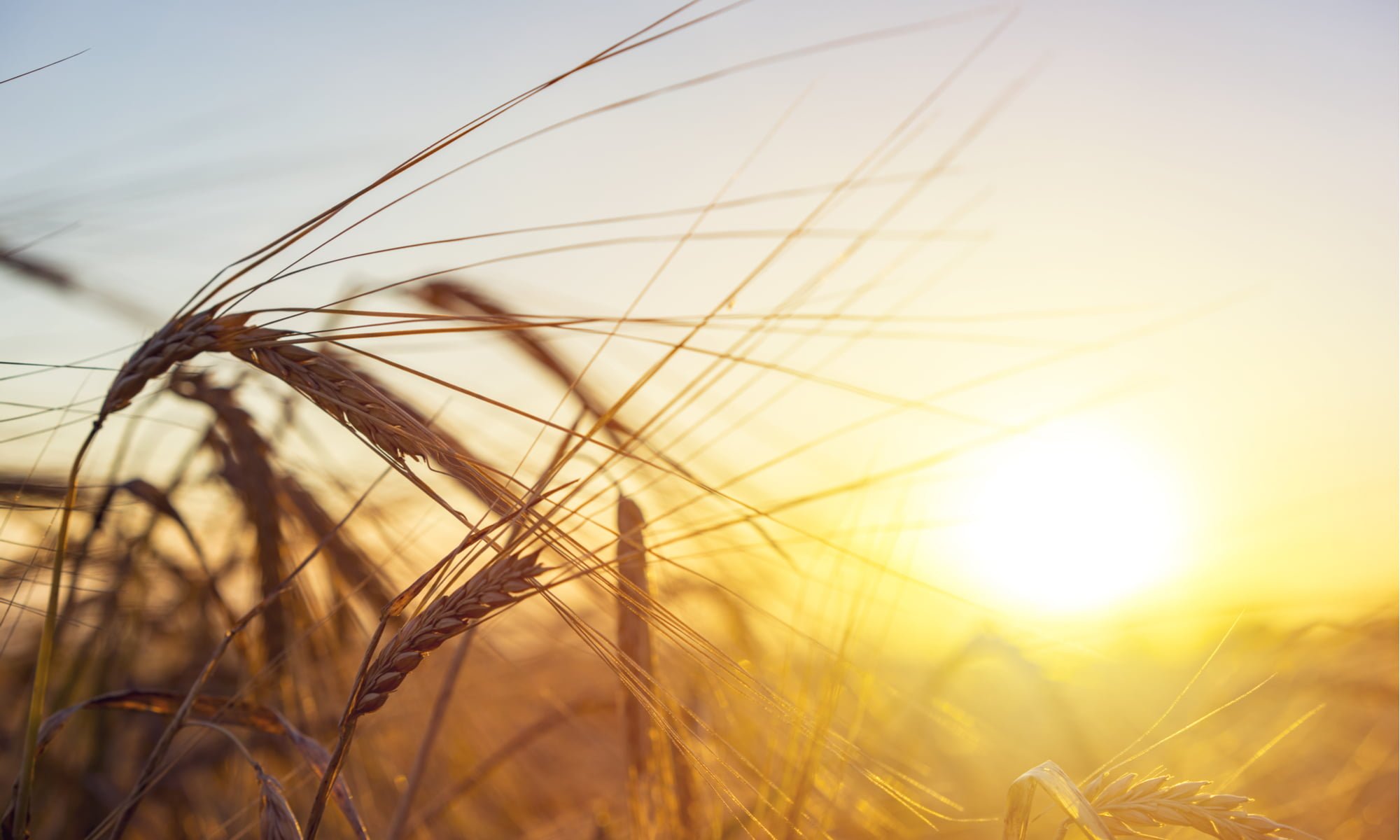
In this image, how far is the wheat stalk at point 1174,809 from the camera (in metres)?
0.57

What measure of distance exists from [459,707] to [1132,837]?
1277 millimetres

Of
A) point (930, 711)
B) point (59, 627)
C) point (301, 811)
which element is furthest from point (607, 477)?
point (59, 627)

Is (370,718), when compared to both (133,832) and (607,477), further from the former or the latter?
(607,477)

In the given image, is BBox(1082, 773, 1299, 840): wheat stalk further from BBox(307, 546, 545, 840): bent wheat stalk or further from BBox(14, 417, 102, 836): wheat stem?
BBox(14, 417, 102, 836): wheat stem

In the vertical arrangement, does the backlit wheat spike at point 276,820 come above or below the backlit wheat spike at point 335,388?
below

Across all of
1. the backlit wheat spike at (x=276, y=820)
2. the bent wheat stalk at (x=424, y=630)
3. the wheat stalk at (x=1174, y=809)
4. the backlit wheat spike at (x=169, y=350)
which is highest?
the backlit wheat spike at (x=169, y=350)

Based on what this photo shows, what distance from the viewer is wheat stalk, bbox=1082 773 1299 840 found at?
1.87 ft

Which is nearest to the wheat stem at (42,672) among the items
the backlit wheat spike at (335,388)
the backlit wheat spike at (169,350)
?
the backlit wheat spike at (169,350)

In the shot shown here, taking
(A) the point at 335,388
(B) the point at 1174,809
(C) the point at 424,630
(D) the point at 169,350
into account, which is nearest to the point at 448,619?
(C) the point at 424,630

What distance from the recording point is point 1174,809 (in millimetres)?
584

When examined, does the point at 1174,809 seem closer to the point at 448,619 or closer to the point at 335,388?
the point at 448,619

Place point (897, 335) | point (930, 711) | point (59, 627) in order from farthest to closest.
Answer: point (59, 627) → point (930, 711) → point (897, 335)

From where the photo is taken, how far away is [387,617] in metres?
0.60

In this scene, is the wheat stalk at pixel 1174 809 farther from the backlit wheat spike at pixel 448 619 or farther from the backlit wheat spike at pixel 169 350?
the backlit wheat spike at pixel 169 350
